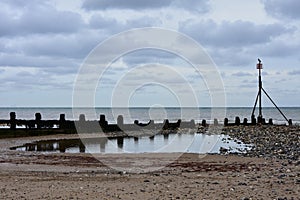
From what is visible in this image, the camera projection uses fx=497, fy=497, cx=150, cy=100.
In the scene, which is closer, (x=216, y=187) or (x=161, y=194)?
(x=161, y=194)

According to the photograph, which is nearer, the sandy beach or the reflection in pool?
the sandy beach

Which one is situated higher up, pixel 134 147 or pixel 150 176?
pixel 134 147

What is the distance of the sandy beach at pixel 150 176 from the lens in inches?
401

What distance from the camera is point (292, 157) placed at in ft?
57.6

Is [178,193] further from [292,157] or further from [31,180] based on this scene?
[292,157]

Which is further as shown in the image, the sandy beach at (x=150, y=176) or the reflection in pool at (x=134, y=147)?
the reflection in pool at (x=134, y=147)

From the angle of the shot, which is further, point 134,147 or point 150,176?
point 134,147

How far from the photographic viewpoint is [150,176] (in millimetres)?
12883

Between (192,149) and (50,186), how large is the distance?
471 inches

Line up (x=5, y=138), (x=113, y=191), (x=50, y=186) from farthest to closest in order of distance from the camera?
(x=5, y=138)
(x=50, y=186)
(x=113, y=191)

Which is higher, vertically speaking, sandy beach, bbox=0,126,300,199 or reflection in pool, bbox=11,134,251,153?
reflection in pool, bbox=11,134,251,153

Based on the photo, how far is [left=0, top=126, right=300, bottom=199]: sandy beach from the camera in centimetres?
1019

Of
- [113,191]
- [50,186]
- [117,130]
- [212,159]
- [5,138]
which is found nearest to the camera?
[113,191]

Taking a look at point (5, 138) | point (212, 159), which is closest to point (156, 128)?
point (5, 138)
